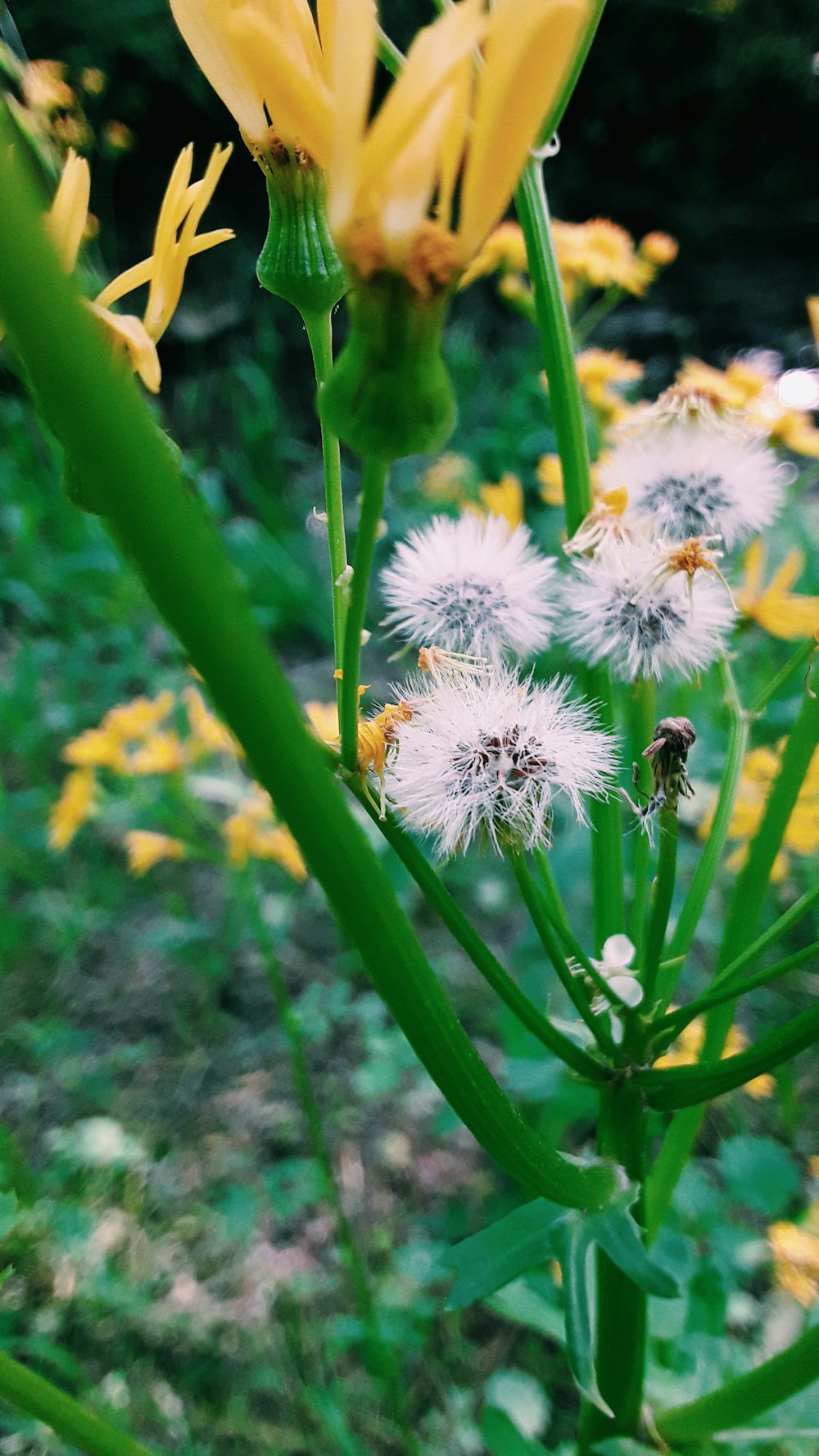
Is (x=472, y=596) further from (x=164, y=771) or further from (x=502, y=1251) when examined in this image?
(x=164, y=771)

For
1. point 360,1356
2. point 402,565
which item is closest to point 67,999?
point 360,1356

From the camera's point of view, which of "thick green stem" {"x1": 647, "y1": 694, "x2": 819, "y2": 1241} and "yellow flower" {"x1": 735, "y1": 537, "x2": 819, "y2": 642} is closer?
"thick green stem" {"x1": 647, "y1": 694, "x2": 819, "y2": 1241}

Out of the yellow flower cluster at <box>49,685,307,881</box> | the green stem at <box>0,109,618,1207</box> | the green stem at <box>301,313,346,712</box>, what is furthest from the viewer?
the yellow flower cluster at <box>49,685,307,881</box>

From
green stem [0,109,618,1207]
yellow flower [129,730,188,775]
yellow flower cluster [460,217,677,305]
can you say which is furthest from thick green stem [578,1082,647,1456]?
yellow flower cluster [460,217,677,305]

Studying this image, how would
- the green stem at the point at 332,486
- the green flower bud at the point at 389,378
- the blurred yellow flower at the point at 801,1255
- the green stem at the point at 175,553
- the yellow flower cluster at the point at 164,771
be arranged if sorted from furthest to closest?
1. the yellow flower cluster at the point at 164,771
2. the blurred yellow flower at the point at 801,1255
3. the green stem at the point at 332,486
4. the green flower bud at the point at 389,378
5. the green stem at the point at 175,553

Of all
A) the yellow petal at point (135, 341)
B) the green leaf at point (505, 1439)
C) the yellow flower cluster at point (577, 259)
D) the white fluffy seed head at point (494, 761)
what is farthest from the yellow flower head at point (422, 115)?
the yellow flower cluster at point (577, 259)

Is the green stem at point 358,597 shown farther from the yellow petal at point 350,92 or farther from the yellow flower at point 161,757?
the yellow flower at point 161,757

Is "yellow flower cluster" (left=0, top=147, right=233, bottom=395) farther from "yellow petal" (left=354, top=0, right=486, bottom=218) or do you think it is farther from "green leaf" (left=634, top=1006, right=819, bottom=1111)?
"green leaf" (left=634, top=1006, right=819, bottom=1111)
